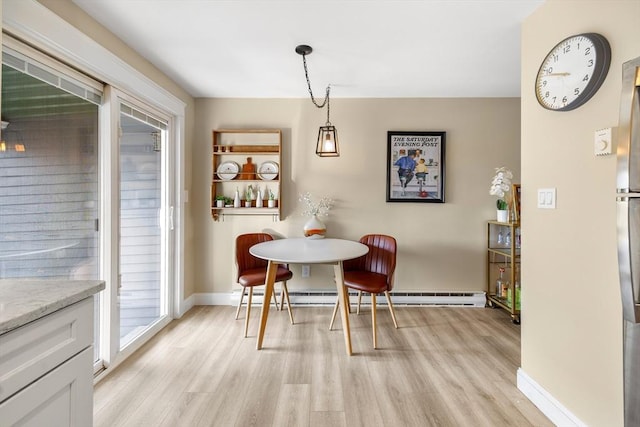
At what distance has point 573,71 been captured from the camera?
4.87ft

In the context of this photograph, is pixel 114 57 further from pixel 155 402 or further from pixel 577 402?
pixel 577 402

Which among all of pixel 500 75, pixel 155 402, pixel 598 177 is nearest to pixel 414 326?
pixel 598 177

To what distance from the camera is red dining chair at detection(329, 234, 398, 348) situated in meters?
2.59

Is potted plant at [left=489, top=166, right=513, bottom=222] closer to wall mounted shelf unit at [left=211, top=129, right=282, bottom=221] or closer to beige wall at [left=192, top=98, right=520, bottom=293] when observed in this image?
beige wall at [left=192, top=98, right=520, bottom=293]

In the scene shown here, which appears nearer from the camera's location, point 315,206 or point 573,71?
point 573,71

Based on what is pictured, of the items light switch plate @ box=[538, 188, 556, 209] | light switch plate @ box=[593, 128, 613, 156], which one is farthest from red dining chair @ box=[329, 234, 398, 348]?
light switch plate @ box=[593, 128, 613, 156]

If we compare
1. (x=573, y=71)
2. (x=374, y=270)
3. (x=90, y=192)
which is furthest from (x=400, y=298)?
(x=90, y=192)

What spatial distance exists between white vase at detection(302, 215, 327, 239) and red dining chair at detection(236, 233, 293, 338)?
0.41 meters

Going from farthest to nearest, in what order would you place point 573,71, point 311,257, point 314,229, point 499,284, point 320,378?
point 499,284 → point 314,229 → point 311,257 → point 320,378 → point 573,71

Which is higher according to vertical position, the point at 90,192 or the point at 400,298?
the point at 90,192

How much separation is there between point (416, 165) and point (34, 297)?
10.5ft

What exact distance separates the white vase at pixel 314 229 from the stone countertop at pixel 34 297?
6.95 feet

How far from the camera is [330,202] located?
3398mm

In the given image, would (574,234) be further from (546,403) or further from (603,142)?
(546,403)
